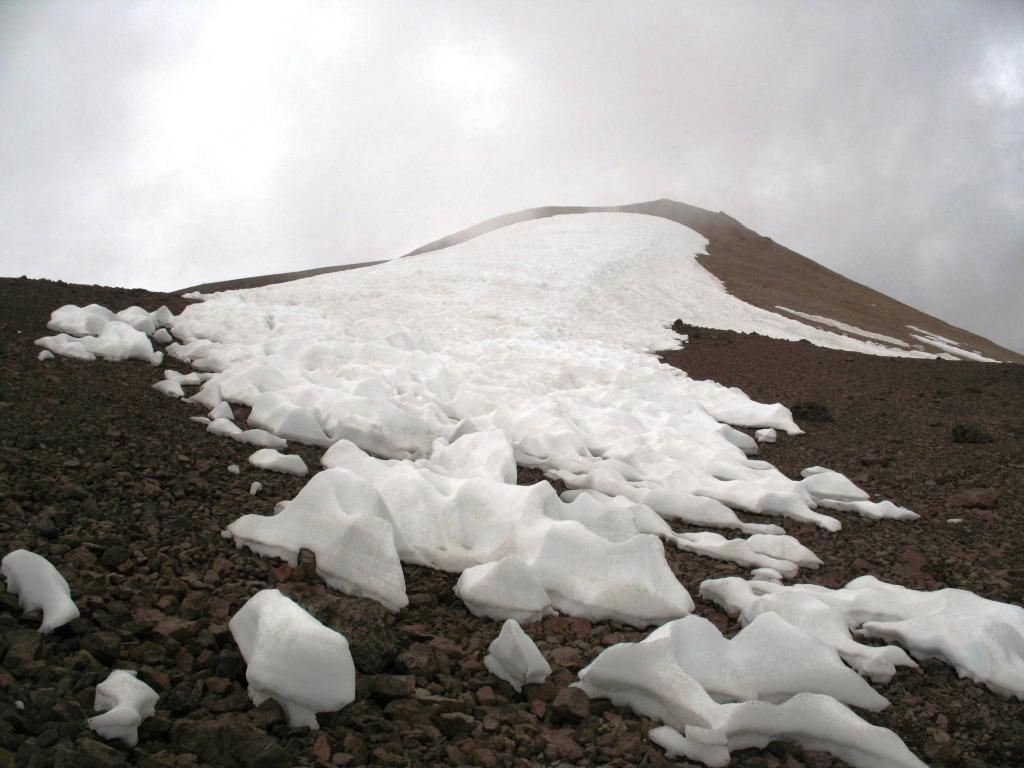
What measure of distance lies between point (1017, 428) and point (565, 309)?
32.9 feet

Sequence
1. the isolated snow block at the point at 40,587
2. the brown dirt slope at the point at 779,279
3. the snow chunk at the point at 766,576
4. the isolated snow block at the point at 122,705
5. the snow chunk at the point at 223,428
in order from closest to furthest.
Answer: the isolated snow block at the point at 122,705, the isolated snow block at the point at 40,587, the snow chunk at the point at 766,576, the snow chunk at the point at 223,428, the brown dirt slope at the point at 779,279

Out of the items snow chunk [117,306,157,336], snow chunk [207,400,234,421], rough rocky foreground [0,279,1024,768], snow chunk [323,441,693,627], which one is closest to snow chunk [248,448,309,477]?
rough rocky foreground [0,279,1024,768]

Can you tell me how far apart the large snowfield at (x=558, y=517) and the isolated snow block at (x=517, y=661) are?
0.04 feet

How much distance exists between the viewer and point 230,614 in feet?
11.2

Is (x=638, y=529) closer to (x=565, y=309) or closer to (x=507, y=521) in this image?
(x=507, y=521)

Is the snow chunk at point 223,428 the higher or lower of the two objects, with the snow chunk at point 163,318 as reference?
lower

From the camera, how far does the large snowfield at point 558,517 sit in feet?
10.3

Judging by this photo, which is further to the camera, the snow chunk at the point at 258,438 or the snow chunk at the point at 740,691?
the snow chunk at the point at 258,438

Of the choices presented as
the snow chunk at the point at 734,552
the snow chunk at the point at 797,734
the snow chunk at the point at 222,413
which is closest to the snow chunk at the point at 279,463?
the snow chunk at the point at 222,413

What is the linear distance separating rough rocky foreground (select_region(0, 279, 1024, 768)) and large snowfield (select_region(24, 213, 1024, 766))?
125 mm

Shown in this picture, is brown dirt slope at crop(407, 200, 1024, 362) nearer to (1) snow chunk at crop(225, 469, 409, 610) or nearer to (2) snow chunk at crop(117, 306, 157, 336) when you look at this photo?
(2) snow chunk at crop(117, 306, 157, 336)

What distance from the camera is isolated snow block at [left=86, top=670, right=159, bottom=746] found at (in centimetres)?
248

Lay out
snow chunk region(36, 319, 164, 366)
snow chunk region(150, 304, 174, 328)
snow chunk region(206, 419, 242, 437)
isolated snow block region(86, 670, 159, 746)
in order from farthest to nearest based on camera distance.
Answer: snow chunk region(150, 304, 174, 328) → snow chunk region(36, 319, 164, 366) → snow chunk region(206, 419, 242, 437) → isolated snow block region(86, 670, 159, 746)

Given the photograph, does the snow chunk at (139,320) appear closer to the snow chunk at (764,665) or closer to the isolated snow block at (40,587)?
the isolated snow block at (40,587)
